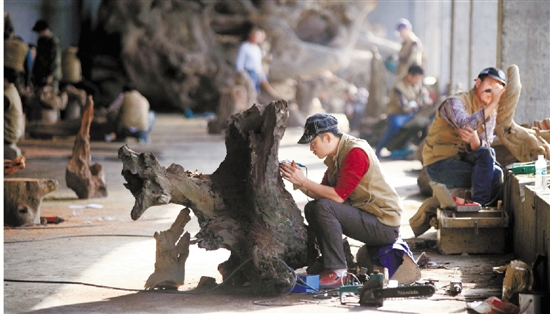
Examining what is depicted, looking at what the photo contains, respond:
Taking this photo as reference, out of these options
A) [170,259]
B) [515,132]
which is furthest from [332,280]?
[515,132]

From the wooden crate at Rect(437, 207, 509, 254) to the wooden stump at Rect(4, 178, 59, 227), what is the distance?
4.26 meters

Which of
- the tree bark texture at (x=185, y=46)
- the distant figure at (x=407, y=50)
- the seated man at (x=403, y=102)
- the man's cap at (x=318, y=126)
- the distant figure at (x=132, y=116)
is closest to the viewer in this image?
the man's cap at (x=318, y=126)

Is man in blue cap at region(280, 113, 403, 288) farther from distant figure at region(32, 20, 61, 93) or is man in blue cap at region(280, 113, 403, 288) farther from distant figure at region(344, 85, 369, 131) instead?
distant figure at region(32, 20, 61, 93)

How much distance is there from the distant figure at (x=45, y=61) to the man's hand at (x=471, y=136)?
13560mm

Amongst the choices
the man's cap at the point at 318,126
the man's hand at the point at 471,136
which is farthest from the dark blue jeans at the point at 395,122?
the man's cap at the point at 318,126

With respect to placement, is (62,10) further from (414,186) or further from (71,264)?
(71,264)

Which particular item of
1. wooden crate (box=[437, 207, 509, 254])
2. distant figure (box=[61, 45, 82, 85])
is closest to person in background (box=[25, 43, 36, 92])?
distant figure (box=[61, 45, 82, 85])

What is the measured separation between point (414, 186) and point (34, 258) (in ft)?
21.0

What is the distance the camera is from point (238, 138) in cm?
715

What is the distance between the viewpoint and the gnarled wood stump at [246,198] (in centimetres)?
660

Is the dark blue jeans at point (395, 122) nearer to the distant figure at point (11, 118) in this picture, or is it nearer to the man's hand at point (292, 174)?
the distant figure at point (11, 118)

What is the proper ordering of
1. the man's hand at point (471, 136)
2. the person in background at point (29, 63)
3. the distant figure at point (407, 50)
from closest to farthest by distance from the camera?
the man's hand at point (471, 136), the distant figure at point (407, 50), the person in background at point (29, 63)

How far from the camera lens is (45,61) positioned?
2058 centimetres

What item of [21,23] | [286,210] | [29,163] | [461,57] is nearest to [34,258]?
[286,210]
